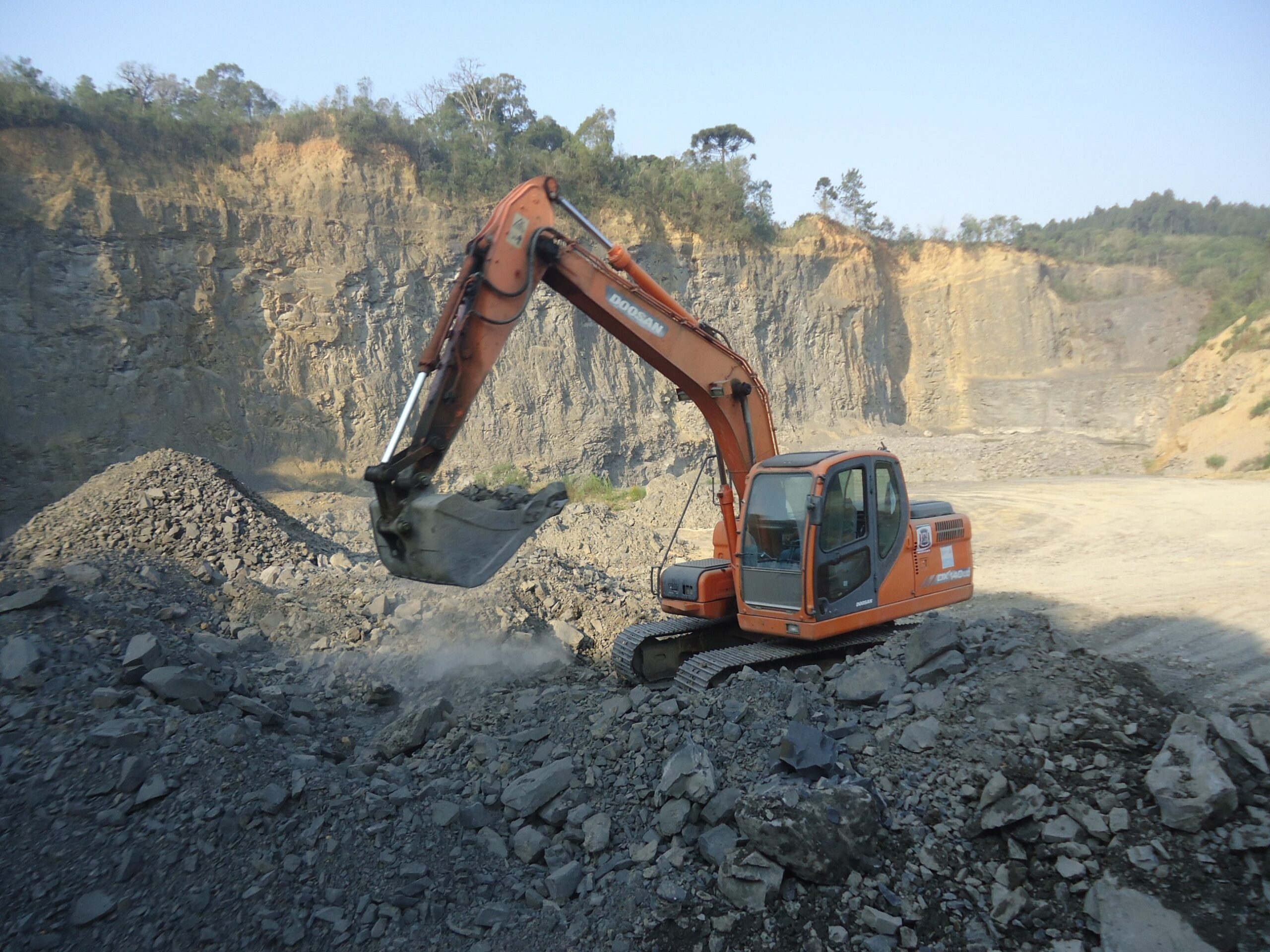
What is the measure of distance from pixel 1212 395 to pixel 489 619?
994 inches

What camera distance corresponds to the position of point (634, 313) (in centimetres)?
626

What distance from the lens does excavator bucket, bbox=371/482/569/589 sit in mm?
4445

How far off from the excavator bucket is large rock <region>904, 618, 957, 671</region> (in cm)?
288

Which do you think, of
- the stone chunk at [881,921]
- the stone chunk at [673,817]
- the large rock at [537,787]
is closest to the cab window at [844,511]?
the stone chunk at [673,817]

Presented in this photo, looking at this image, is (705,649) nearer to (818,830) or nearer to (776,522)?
(776,522)

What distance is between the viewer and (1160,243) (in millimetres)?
39000

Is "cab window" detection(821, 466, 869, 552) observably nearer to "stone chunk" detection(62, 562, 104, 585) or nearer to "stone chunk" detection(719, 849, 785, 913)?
"stone chunk" detection(719, 849, 785, 913)

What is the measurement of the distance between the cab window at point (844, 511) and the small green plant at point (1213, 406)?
2270 cm

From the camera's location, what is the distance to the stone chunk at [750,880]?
364cm

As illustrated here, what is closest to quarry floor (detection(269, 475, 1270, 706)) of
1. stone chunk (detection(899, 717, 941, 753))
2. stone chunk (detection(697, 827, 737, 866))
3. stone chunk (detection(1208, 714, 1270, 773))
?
stone chunk (detection(1208, 714, 1270, 773))

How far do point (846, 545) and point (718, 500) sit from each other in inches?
62.4

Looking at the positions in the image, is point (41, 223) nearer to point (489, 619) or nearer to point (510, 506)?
point (489, 619)

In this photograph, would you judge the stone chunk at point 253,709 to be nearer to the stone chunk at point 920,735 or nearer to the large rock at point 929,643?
the stone chunk at point 920,735

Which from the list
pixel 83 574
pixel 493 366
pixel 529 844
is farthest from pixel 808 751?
pixel 83 574
